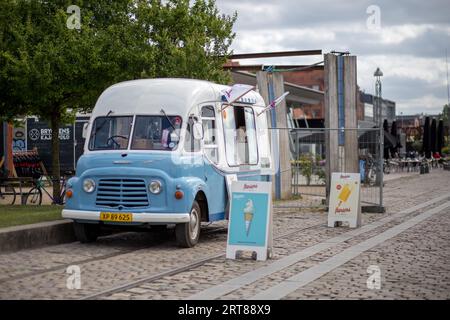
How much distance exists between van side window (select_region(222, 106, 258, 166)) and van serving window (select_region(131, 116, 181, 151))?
1.52 meters

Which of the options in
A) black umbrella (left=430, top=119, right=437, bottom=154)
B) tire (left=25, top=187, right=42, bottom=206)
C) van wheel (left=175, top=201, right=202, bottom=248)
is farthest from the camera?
black umbrella (left=430, top=119, right=437, bottom=154)

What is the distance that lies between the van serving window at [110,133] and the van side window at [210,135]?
1358 millimetres

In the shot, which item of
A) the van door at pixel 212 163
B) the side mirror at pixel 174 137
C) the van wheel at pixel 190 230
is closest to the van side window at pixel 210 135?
the van door at pixel 212 163

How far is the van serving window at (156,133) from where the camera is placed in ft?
44.1

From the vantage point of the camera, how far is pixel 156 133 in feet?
44.5

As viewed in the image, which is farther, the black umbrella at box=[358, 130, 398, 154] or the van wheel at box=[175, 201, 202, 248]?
the black umbrella at box=[358, 130, 398, 154]

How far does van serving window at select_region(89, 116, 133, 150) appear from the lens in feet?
45.1

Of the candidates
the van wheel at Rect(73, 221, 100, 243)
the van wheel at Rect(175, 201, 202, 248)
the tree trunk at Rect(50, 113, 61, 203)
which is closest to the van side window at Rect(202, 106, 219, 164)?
the van wheel at Rect(175, 201, 202, 248)

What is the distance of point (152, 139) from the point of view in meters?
13.5

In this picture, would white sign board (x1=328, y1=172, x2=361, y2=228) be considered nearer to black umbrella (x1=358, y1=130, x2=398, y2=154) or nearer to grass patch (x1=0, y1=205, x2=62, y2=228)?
black umbrella (x1=358, y1=130, x2=398, y2=154)

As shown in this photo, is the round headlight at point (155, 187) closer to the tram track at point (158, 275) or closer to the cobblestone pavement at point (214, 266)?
the cobblestone pavement at point (214, 266)

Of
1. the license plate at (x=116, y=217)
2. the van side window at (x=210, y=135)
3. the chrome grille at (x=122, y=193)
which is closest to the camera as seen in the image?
the license plate at (x=116, y=217)

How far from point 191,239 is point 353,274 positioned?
381 centimetres
